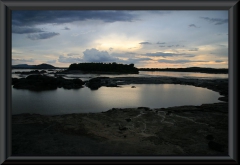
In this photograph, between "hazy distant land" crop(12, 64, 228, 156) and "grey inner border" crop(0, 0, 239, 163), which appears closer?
"grey inner border" crop(0, 0, 239, 163)

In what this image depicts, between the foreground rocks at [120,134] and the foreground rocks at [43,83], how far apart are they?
8.09 meters

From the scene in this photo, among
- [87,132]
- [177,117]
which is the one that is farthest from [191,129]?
[87,132]

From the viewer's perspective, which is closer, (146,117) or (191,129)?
(191,129)

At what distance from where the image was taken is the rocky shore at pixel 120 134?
4.05 metres

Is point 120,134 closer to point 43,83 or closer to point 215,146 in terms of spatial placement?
point 215,146

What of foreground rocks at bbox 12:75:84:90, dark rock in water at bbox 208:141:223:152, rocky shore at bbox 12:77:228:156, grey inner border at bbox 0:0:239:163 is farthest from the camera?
foreground rocks at bbox 12:75:84:90

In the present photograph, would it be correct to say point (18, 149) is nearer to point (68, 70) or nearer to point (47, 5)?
point (47, 5)

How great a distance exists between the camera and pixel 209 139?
185 inches

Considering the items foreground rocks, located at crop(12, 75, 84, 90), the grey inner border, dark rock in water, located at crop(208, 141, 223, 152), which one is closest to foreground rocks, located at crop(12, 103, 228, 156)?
dark rock in water, located at crop(208, 141, 223, 152)

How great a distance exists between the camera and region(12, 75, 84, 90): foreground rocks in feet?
45.8

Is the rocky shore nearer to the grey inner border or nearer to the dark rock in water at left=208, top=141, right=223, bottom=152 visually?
the dark rock in water at left=208, top=141, right=223, bottom=152

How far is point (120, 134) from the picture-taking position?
4.98 metres

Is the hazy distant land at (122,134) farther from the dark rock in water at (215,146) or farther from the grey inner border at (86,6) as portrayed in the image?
the grey inner border at (86,6)

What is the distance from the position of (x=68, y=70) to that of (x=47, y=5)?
19697 millimetres
